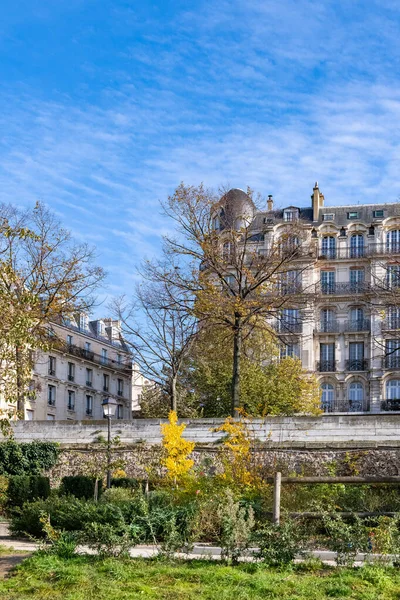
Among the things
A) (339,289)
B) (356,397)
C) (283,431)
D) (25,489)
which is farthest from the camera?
(339,289)

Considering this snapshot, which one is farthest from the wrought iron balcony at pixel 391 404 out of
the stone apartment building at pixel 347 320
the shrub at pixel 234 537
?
the shrub at pixel 234 537

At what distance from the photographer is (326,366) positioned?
196 ft

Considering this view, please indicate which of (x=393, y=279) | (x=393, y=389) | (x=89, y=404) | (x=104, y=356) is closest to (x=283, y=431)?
(x=393, y=279)

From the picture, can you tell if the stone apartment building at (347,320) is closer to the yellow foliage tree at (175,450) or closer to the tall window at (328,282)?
the tall window at (328,282)

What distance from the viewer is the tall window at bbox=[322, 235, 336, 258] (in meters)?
60.2

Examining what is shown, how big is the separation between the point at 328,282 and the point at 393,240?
5003 millimetres

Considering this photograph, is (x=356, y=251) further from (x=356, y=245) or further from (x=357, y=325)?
(x=357, y=325)

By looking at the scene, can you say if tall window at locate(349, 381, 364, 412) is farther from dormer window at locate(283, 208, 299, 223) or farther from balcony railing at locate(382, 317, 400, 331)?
dormer window at locate(283, 208, 299, 223)

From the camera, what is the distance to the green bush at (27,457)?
25.4 m

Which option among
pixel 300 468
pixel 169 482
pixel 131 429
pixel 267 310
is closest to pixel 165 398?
pixel 267 310

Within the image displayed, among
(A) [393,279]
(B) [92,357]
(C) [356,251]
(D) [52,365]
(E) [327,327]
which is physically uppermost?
(C) [356,251]

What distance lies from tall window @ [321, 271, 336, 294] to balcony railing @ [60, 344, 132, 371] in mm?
13718

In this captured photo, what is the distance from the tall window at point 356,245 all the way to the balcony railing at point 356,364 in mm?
6820

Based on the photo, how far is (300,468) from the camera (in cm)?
2348
